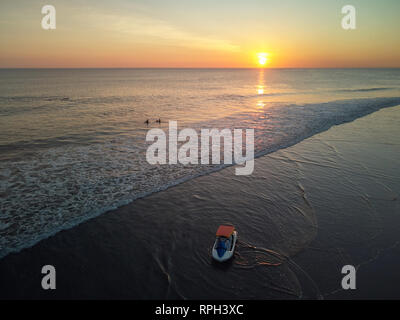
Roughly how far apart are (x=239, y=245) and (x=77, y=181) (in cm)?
1075

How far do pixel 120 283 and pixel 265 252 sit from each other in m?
5.24

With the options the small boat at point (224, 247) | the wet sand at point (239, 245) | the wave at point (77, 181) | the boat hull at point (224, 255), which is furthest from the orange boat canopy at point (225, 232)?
the wave at point (77, 181)

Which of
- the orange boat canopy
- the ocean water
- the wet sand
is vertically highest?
the ocean water

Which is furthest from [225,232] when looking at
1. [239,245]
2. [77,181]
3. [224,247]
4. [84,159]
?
[84,159]

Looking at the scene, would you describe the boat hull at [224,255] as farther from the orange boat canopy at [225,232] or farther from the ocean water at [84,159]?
the ocean water at [84,159]

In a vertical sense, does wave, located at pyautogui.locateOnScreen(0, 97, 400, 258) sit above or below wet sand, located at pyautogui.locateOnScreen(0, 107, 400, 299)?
above

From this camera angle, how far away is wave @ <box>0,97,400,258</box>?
35.6ft

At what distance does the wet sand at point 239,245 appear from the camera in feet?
25.2

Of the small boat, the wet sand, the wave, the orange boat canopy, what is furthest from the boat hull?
the wave

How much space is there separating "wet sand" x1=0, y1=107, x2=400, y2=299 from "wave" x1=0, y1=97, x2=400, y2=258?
0.93 metres

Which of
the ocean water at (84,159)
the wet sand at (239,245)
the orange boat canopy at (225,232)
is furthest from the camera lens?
the ocean water at (84,159)

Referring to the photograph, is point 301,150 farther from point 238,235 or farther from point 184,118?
point 184,118

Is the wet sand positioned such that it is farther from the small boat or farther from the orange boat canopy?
the orange boat canopy

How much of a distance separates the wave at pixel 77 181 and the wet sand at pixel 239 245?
3.05ft
